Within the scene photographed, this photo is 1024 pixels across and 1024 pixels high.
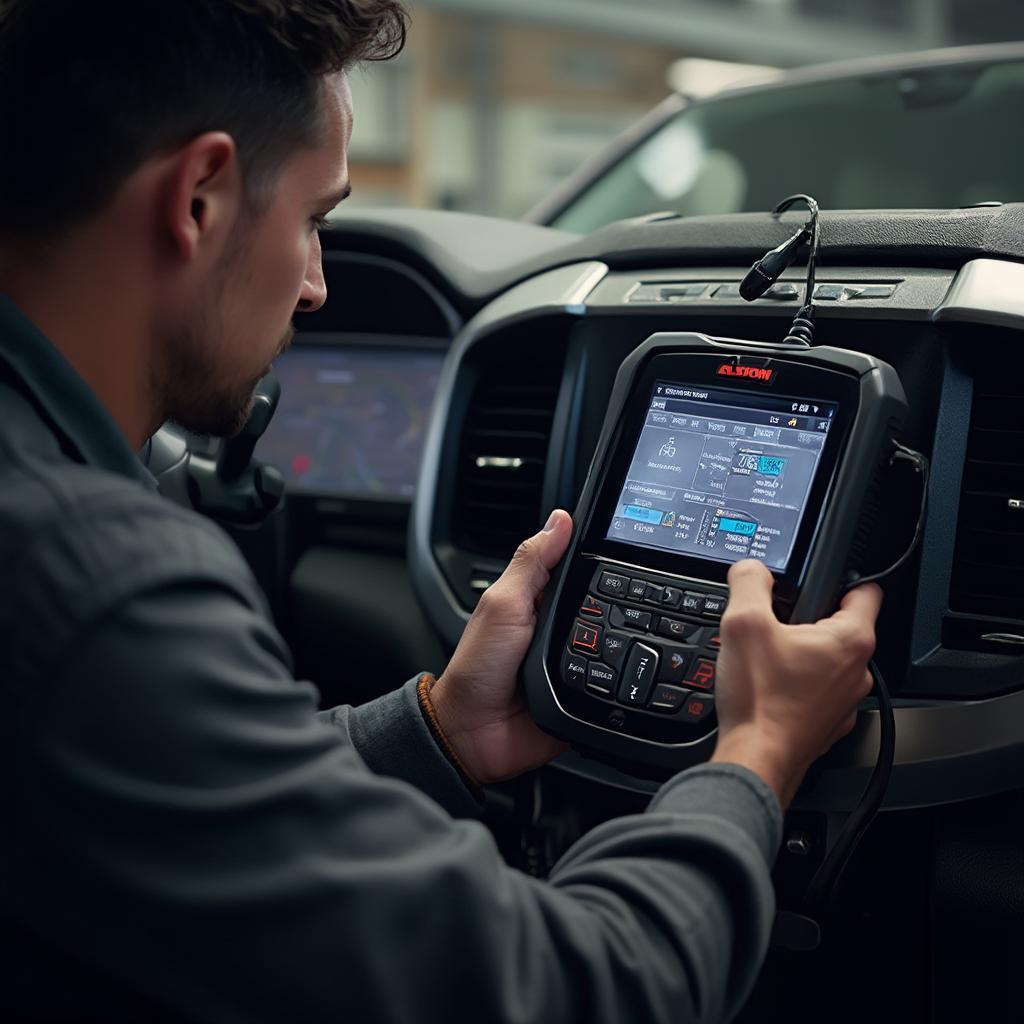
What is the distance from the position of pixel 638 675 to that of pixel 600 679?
4 centimetres

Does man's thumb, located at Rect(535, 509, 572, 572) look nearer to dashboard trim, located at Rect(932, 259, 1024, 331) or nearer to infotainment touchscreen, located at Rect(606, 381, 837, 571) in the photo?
infotainment touchscreen, located at Rect(606, 381, 837, 571)

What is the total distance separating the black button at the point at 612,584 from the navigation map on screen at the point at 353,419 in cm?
80

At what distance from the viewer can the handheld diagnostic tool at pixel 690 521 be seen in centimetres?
106

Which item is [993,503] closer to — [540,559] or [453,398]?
[540,559]

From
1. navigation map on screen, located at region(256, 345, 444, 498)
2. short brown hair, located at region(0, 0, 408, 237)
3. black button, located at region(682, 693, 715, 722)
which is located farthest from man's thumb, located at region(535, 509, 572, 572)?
navigation map on screen, located at region(256, 345, 444, 498)

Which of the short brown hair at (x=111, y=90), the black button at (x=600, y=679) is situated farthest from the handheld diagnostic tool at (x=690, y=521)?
the short brown hair at (x=111, y=90)

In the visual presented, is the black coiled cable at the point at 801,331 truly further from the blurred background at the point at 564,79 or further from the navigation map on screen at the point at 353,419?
the blurred background at the point at 564,79

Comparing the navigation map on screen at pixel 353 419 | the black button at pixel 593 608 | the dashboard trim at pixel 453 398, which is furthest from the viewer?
the navigation map on screen at pixel 353 419

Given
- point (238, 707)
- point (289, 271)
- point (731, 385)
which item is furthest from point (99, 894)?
point (731, 385)

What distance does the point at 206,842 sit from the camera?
66 cm

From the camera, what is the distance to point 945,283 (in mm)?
1206

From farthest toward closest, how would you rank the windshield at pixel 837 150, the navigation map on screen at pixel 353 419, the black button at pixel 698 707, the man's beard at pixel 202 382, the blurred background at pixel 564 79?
the blurred background at pixel 564 79
the windshield at pixel 837 150
the navigation map on screen at pixel 353 419
the black button at pixel 698 707
the man's beard at pixel 202 382

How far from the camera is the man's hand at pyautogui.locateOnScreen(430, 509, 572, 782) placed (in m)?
1.18

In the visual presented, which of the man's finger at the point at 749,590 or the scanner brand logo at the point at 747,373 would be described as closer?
the man's finger at the point at 749,590
